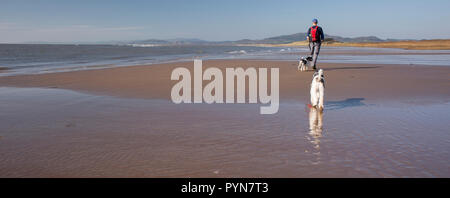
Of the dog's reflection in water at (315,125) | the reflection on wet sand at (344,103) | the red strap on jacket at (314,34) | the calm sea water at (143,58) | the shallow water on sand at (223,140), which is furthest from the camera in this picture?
the calm sea water at (143,58)

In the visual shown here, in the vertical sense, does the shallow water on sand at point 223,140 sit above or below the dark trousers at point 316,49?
below

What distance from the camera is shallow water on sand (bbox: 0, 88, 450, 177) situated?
10.5 feet

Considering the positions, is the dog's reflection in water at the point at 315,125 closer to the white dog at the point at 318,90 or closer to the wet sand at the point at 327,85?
the white dog at the point at 318,90

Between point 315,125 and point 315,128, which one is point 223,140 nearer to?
point 315,128

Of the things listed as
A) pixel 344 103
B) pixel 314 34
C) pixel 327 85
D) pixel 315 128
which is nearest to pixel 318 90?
pixel 344 103

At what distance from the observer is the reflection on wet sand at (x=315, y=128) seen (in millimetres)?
3766

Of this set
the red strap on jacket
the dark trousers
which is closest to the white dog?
the red strap on jacket

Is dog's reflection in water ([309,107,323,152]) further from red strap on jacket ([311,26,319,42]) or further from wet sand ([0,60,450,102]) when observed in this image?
red strap on jacket ([311,26,319,42])

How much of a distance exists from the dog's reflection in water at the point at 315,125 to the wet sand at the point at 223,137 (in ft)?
0.05

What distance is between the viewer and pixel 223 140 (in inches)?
161

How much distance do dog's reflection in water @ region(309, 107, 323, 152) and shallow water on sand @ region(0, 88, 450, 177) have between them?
13 mm
